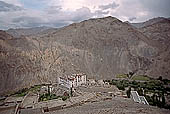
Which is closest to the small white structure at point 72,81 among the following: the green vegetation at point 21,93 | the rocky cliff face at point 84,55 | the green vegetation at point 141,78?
the green vegetation at point 21,93

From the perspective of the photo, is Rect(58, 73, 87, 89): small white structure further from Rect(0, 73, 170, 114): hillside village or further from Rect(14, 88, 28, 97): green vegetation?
Rect(14, 88, 28, 97): green vegetation

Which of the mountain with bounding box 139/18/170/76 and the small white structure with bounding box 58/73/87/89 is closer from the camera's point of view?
the small white structure with bounding box 58/73/87/89

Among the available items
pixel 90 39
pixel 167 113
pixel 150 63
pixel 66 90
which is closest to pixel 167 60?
pixel 150 63

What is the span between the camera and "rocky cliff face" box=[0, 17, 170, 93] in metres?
30.9

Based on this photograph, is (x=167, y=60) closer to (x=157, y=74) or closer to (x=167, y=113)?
(x=157, y=74)

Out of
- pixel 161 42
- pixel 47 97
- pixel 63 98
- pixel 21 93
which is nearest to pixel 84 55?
pixel 21 93

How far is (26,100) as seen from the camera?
20.5 m

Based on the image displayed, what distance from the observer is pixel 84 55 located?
3934cm

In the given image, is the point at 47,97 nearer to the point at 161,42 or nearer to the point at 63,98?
the point at 63,98

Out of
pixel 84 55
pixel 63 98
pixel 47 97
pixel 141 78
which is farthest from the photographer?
pixel 84 55

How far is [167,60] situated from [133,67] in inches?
262

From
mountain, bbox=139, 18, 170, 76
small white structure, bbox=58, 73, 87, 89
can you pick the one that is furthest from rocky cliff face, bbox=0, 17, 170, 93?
small white structure, bbox=58, 73, 87, 89

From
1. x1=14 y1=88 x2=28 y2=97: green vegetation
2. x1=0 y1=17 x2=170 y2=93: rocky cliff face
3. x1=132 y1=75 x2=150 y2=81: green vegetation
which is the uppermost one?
x1=0 y1=17 x2=170 y2=93: rocky cliff face

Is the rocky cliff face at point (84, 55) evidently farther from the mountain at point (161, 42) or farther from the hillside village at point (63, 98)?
the hillside village at point (63, 98)
